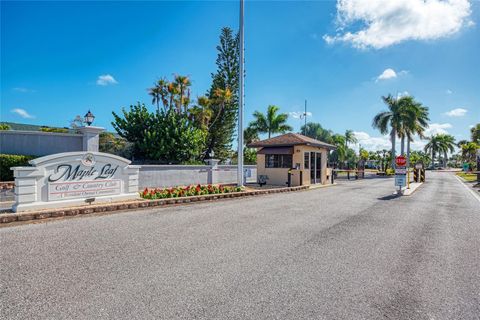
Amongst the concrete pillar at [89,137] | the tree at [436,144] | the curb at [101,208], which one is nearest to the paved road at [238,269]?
the curb at [101,208]

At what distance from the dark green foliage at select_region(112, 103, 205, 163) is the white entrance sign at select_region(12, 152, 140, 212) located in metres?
7.15

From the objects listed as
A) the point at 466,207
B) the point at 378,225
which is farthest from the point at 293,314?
the point at 466,207

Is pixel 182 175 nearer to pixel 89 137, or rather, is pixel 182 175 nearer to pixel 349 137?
Result: pixel 89 137

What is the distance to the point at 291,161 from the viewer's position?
17172 mm

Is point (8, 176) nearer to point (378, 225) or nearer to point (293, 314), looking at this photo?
point (293, 314)

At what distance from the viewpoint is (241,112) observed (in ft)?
44.9

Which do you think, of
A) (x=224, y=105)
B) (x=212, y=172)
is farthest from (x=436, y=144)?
(x=212, y=172)

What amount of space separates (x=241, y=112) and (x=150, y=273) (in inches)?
429

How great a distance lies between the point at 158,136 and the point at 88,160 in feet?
27.8

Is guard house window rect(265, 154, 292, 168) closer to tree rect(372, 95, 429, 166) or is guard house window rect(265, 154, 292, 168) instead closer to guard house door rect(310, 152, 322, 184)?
guard house door rect(310, 152, 322, 184)


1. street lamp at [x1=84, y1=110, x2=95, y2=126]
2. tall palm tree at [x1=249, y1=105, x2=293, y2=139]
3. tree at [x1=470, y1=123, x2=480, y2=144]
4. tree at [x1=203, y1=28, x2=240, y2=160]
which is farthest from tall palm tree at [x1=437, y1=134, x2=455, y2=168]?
street lamp at [x1=84, y1=110, x2=95, y2=126]

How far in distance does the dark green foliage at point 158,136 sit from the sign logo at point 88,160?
310 inches

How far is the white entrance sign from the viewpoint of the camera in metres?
6.97

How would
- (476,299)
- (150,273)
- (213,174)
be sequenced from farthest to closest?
(213,174)
(150,273)
(476,299)
